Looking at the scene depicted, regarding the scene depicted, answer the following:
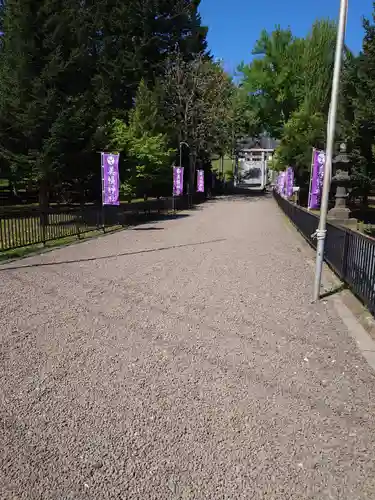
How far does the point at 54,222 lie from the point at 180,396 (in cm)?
1016

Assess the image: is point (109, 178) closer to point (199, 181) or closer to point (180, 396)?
point (180, 396)

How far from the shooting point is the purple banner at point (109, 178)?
1532 cm

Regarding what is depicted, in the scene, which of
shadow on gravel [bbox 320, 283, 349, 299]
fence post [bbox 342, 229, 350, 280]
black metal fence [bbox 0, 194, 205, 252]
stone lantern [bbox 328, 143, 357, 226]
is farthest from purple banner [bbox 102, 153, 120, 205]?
Answer: shadow on gravel [bbox 320, 283, 349, 299]

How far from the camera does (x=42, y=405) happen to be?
10.7 feet

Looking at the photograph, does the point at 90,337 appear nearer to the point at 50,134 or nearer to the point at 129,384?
the point at 129,384

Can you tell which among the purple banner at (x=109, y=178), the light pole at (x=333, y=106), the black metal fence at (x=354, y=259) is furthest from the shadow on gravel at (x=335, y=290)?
the purple banner at (x=109, y=178)

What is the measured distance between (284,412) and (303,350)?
4.56ft

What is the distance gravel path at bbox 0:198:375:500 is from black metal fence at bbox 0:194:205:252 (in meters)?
4.00

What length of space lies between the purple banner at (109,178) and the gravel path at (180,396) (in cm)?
884

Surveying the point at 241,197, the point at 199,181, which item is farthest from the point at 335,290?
the point at 241,197

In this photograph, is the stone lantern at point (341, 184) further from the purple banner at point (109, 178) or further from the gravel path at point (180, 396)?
the gravel path at point (180, 396)

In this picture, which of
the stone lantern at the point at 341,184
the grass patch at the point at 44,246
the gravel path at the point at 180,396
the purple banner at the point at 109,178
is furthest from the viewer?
the stone lantern at the point at 341,184

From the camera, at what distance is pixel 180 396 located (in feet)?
11.3

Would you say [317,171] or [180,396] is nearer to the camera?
[180,396]
